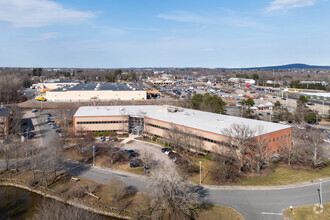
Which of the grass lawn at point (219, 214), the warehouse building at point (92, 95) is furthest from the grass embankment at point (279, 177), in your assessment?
the warehouse building at point (92, 95)

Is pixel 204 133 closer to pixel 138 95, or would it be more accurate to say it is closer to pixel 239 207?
pixel 239 207

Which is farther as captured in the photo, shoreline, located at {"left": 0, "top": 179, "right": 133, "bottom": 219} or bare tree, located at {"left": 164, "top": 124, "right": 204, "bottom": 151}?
bare tree, located at {"left": 164, "top": 124, "right": 204, "bottom": 151}

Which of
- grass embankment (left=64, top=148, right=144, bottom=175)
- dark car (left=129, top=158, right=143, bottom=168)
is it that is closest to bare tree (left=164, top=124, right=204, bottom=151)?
dark car (left=129, top=158, right=143, bottom=168)

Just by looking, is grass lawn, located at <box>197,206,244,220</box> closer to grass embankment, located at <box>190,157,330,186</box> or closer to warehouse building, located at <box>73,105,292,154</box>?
grass embankment, located at <box>190,157,330,186</box>

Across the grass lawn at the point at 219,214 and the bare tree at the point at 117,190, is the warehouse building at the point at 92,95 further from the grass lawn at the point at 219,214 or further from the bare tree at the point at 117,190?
the grass lawn at the point at 219,214

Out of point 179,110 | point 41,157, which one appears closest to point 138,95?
point 179,110

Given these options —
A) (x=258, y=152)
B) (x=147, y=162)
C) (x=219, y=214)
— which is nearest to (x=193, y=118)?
(x=258, y=152)

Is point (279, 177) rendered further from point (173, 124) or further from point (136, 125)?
point (136, 125)
